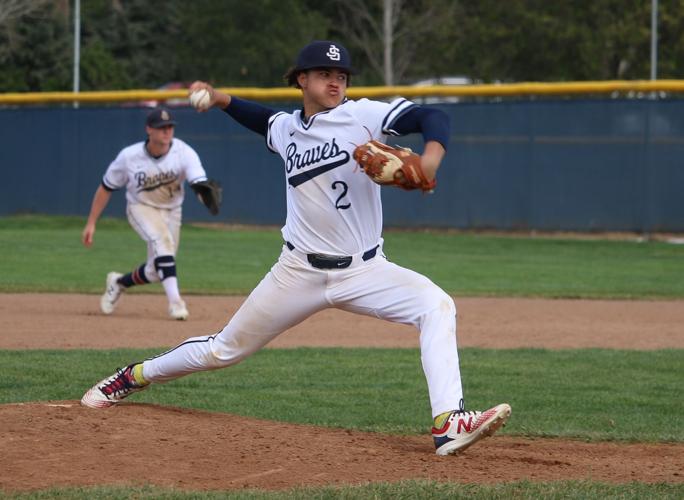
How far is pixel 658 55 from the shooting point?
119 ft

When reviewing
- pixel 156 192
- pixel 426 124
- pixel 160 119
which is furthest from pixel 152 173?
pixel 426 124

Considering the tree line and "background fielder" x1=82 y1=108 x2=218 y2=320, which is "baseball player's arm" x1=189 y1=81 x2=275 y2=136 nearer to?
"background fielder" x1=82 y1=108 x2=218 y2=320

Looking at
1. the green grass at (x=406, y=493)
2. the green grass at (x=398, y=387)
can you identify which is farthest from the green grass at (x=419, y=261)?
the green grass at (x=406, y=493)

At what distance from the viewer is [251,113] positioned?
600 cm

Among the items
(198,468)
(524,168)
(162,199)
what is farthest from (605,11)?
(198,468)

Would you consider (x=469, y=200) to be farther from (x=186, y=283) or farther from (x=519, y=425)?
(x=519, y=425)

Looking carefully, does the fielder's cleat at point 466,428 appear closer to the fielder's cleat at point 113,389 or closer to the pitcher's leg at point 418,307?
the pitcher's leg at point 418,307

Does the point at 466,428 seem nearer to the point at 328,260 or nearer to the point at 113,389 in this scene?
the point at 328,260

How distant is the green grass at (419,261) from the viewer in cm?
1362

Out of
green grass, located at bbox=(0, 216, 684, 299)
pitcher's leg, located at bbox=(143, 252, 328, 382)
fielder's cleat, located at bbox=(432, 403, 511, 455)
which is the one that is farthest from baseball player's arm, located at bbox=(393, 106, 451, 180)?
green grass, located at bbox=(0, 216, 684, 299)

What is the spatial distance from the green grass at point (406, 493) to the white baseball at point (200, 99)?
1851 mm

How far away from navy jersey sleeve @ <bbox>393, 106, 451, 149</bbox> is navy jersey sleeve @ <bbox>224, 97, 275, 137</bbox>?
89 cm

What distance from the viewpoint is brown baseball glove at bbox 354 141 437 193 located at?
16.1ft

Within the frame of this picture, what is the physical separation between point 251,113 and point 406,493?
2217mm
